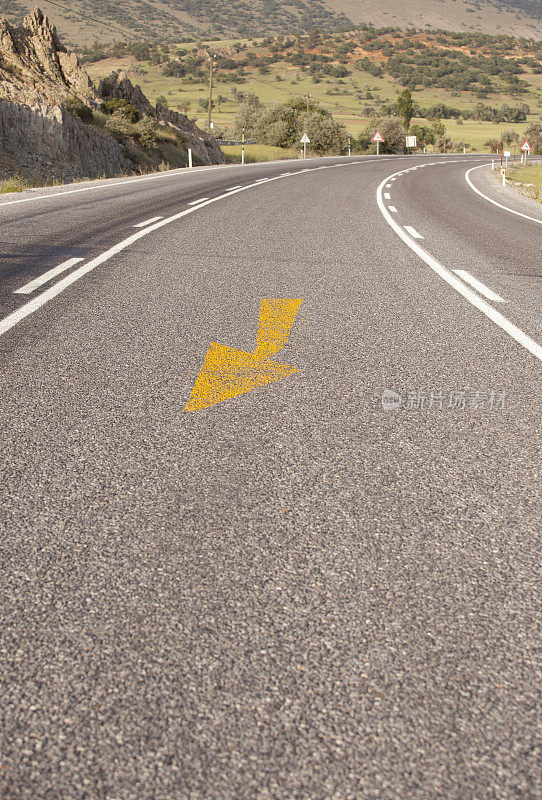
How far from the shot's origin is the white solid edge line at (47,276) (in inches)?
241

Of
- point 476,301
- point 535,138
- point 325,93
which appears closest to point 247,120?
point 535,138

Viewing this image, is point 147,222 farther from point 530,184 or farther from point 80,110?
point 80,110

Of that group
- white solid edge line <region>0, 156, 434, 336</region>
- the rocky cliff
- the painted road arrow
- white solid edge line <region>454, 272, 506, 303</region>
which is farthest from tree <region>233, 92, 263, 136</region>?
the painted road arrow

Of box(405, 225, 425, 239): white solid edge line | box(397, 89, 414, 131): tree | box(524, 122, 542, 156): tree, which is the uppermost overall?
box(397, 89, 414, 131): tree

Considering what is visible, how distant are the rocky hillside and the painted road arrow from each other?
18.9m

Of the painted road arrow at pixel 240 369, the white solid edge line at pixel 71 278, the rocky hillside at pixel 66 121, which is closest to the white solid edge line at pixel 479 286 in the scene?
the painted road arrow at pixel 240 369

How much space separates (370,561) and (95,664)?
98cm

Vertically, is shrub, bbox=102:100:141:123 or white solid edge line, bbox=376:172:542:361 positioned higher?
shrub, bbox=102:100:141:123

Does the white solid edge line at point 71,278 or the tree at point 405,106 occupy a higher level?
the tree at point 405,106

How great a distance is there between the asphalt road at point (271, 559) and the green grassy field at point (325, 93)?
281 ft

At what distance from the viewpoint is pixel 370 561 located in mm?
2400

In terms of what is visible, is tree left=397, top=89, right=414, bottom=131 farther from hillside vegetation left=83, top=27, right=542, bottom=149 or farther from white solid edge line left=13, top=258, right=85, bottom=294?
white solid edge line left=13, top=258, right=85, bottom=294

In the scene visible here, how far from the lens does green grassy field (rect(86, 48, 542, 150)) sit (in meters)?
100

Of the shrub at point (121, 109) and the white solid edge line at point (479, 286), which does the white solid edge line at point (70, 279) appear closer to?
the white solid edge line at point (479, 286)
